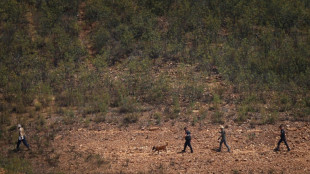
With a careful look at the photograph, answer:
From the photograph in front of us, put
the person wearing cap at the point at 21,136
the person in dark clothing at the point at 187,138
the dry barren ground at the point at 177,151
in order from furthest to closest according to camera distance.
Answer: the person wearing cap at the point at 21,136, the person in dark clothing at the point at 187,138, the dry barren ground at the point at 177,151

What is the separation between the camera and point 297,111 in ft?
56.0

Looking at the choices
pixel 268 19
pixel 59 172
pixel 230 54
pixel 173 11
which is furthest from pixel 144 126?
pixel 268 19

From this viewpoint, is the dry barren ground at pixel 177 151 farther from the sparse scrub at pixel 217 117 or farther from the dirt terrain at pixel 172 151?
the sparse scrub at pixel 217 117

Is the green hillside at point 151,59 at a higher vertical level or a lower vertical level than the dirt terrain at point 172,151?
higher

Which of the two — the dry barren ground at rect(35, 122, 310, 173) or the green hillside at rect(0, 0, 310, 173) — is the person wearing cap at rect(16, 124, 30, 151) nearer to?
the green hillside at rect(0, 0, 310, 173)

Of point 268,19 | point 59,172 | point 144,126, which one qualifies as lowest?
point 59,172

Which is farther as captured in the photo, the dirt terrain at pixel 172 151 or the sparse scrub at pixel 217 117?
the sparse scrub at pixel 217 117

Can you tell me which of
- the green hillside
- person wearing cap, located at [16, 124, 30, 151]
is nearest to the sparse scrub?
the green hillside

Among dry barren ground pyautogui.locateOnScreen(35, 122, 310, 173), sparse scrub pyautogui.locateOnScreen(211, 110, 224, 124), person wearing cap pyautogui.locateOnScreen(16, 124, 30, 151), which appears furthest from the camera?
sparse scrub pyautogui.locateOnScreen(211, 110, 224, 124)

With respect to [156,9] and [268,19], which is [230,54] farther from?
[156,9]

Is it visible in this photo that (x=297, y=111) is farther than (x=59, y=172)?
Yes

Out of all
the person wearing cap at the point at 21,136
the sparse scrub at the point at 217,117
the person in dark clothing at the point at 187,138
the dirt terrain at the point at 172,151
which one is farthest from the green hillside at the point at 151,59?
the person in dark clothing at the point at 187,138

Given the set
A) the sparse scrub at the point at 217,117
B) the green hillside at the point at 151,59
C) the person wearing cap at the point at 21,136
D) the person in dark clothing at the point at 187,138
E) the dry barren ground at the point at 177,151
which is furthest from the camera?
the green hillside at the point at 151,59

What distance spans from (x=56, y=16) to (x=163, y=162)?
13.0 meters
